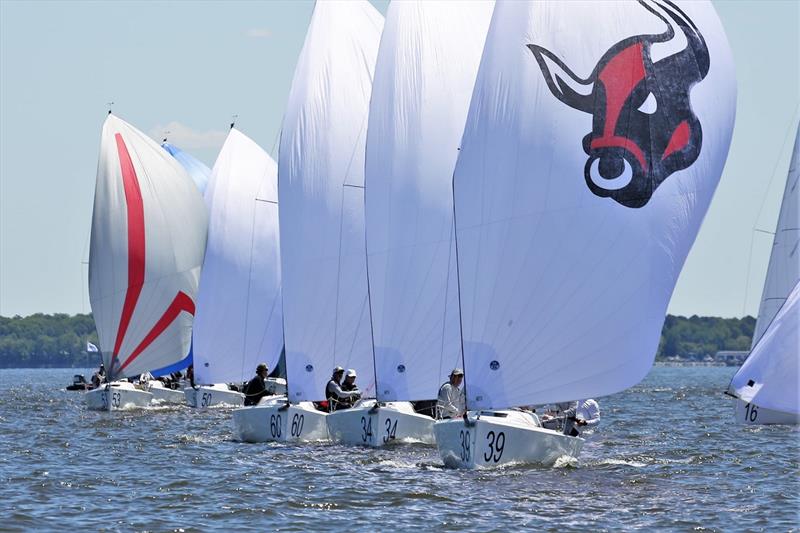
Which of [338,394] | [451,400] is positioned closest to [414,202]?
[338,394]

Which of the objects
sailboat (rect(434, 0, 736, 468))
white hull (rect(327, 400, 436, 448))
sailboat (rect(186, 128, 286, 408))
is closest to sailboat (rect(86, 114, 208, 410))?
sailboat (rect(186, 128, 286, 408))

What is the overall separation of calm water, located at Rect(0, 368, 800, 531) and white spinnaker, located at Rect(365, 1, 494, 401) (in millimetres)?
1770

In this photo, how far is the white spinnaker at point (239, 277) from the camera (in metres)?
40.7

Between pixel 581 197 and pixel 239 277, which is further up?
pixel 239 277

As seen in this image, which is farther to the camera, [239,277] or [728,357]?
[728,357]

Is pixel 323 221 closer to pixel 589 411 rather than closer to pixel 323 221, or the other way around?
pixel 323 221

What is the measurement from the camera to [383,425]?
25.9 meters

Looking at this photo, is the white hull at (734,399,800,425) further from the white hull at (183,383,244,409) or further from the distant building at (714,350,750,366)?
the distant building at (714,350,750,366)

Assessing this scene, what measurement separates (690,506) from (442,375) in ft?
26.3

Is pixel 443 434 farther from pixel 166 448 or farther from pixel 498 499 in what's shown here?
pixel 166 448

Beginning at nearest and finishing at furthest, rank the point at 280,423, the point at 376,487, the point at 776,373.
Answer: the point at 776,373, the point at 376,487, the point at 280,423

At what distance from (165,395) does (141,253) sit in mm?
4743

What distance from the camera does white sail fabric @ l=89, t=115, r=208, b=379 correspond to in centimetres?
4078

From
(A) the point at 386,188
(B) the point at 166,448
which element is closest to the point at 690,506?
(A) the point at 386,188
